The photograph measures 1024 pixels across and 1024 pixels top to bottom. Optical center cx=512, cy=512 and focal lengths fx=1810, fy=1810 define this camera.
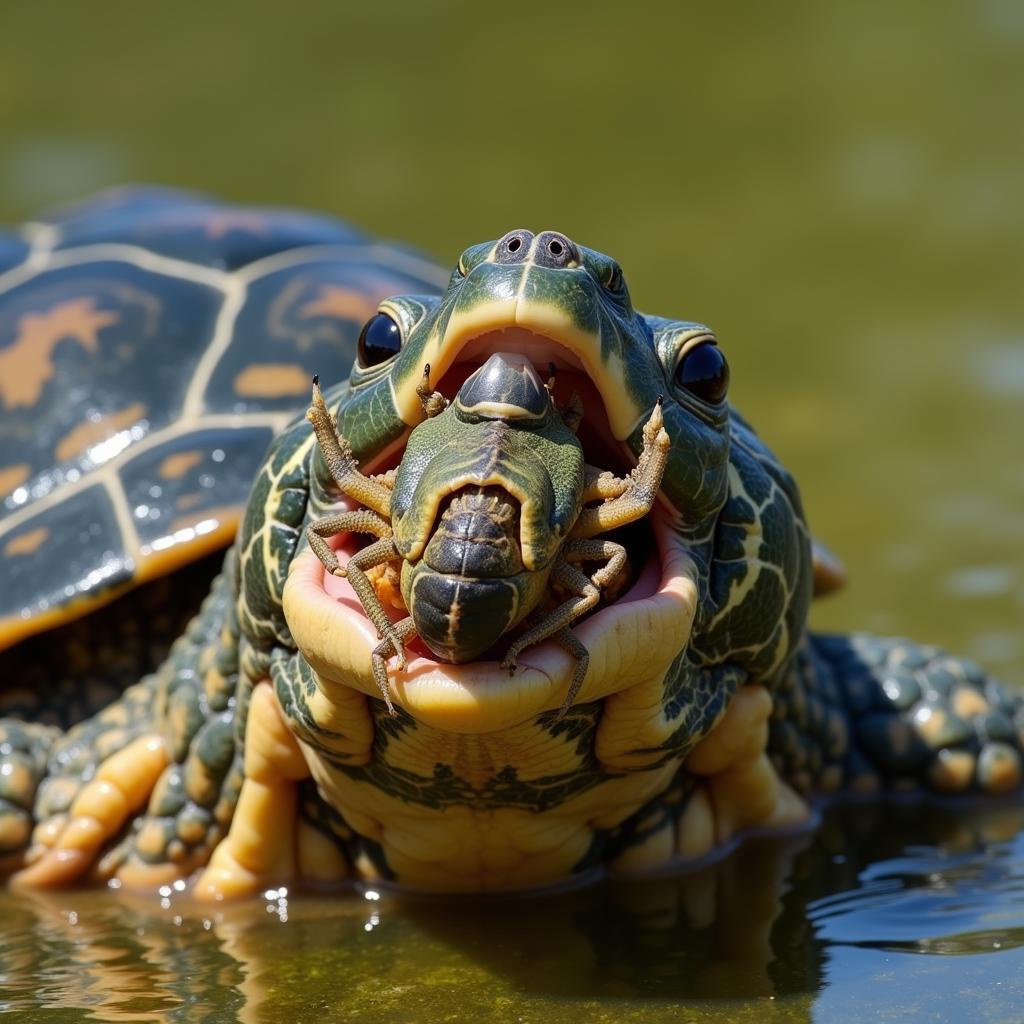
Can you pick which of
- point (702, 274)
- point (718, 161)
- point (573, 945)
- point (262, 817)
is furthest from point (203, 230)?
point (718, 161)

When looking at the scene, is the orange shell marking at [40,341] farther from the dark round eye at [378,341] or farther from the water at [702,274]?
the dark round eye at [378,341]

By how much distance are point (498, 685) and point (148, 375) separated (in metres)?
2.32

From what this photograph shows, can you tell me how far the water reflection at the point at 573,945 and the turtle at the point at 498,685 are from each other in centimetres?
11

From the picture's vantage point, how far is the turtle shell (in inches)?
175

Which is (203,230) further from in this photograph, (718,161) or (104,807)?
(718,161)

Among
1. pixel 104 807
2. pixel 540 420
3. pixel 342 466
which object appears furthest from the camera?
pixel 104 807

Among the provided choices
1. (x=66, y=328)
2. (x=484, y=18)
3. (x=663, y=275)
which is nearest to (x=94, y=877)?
(x=66, y=328)

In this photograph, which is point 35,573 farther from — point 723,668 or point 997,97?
point 997,97

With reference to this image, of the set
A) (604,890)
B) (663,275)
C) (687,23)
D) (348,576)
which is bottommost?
(604,890)

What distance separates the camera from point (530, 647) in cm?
291

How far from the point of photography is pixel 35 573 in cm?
447

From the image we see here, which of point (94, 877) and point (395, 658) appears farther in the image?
point (94, 877)

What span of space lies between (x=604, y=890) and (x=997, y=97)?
8.58 m

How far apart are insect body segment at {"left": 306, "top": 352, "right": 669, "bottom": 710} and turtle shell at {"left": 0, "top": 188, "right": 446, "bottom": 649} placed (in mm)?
1546
